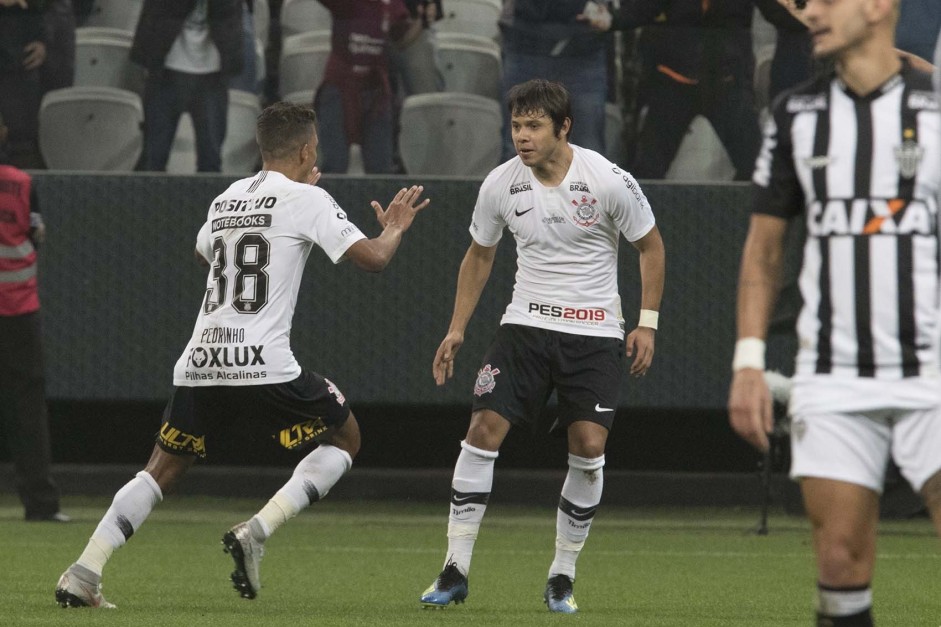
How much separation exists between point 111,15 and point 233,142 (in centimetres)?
125

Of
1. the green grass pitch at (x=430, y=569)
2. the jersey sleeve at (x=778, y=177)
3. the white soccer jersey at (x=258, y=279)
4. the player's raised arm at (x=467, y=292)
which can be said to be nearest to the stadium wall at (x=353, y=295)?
the green grass pitch at (x=430, y=569)

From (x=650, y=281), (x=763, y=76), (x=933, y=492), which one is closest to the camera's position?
(x=933, y=492)

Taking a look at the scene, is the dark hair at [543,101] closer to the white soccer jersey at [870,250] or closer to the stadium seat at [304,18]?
the white soccer jersey at [870,250]

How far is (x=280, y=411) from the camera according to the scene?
6406 mm

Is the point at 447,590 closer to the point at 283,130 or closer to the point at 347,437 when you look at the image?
the point at 347,437

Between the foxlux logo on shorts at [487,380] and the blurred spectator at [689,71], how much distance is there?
448cm

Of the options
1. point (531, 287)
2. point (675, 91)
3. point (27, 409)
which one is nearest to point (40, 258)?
point (27, 409)

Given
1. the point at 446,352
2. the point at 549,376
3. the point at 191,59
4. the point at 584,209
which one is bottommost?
the point at 549,376

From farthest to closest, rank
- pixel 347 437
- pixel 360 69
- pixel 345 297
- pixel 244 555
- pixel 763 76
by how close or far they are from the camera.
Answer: pixel 345 297, pixel 360 69, pixel 763 76, pixel 347 437, pixel 244 555

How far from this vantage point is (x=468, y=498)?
679 cm

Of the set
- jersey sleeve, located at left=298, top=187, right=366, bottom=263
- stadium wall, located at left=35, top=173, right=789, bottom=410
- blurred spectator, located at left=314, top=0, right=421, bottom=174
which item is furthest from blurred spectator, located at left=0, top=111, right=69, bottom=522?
jersey sleeve, located at left=298, top=187, right=366, bottom=263

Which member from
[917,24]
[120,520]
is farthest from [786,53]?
[120,520]

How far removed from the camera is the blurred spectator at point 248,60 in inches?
440

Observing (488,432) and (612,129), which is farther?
(612,129)
